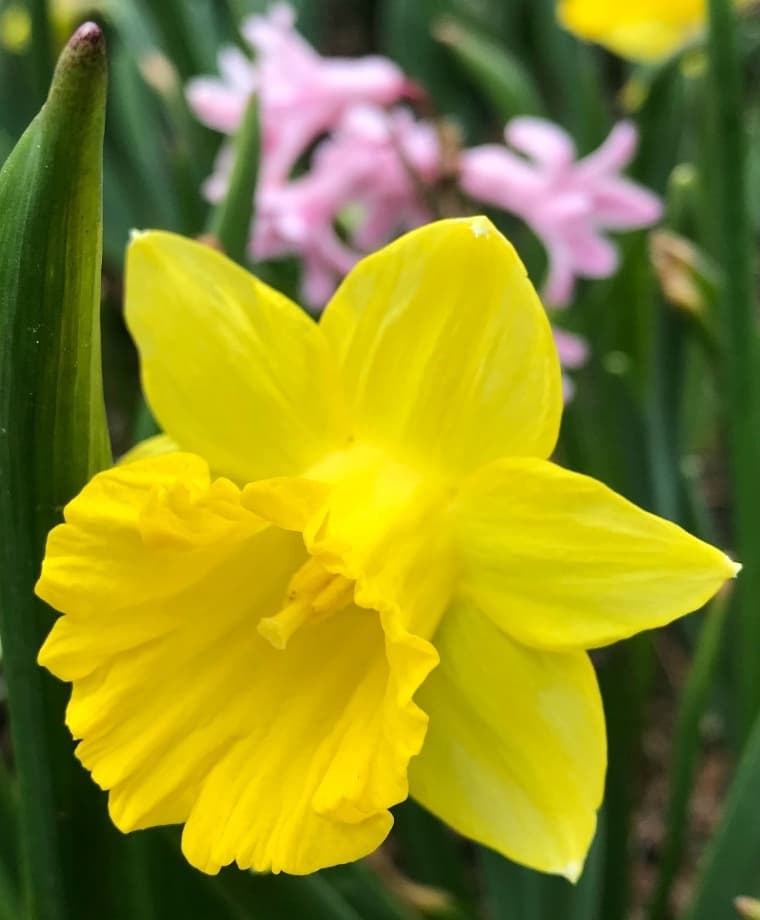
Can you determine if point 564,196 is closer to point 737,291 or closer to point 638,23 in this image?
point 737,291

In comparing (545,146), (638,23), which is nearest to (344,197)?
(545,146)

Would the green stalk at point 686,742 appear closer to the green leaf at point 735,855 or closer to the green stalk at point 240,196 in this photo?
the green leaf at point 735,855

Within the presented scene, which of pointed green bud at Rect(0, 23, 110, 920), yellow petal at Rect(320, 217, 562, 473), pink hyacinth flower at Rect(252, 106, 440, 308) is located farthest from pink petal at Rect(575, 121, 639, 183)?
pointed green bud at Rect(0, 23, 110, 920)

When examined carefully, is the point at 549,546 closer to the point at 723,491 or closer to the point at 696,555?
the point at 696,555

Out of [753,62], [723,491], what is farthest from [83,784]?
[753,62]

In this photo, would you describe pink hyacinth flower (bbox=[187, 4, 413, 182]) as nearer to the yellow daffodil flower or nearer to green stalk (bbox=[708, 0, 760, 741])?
the yellow daffodil flower

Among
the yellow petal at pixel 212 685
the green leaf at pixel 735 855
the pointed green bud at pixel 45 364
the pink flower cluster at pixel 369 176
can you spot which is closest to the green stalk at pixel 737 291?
the green leaf at pixel 735 855
